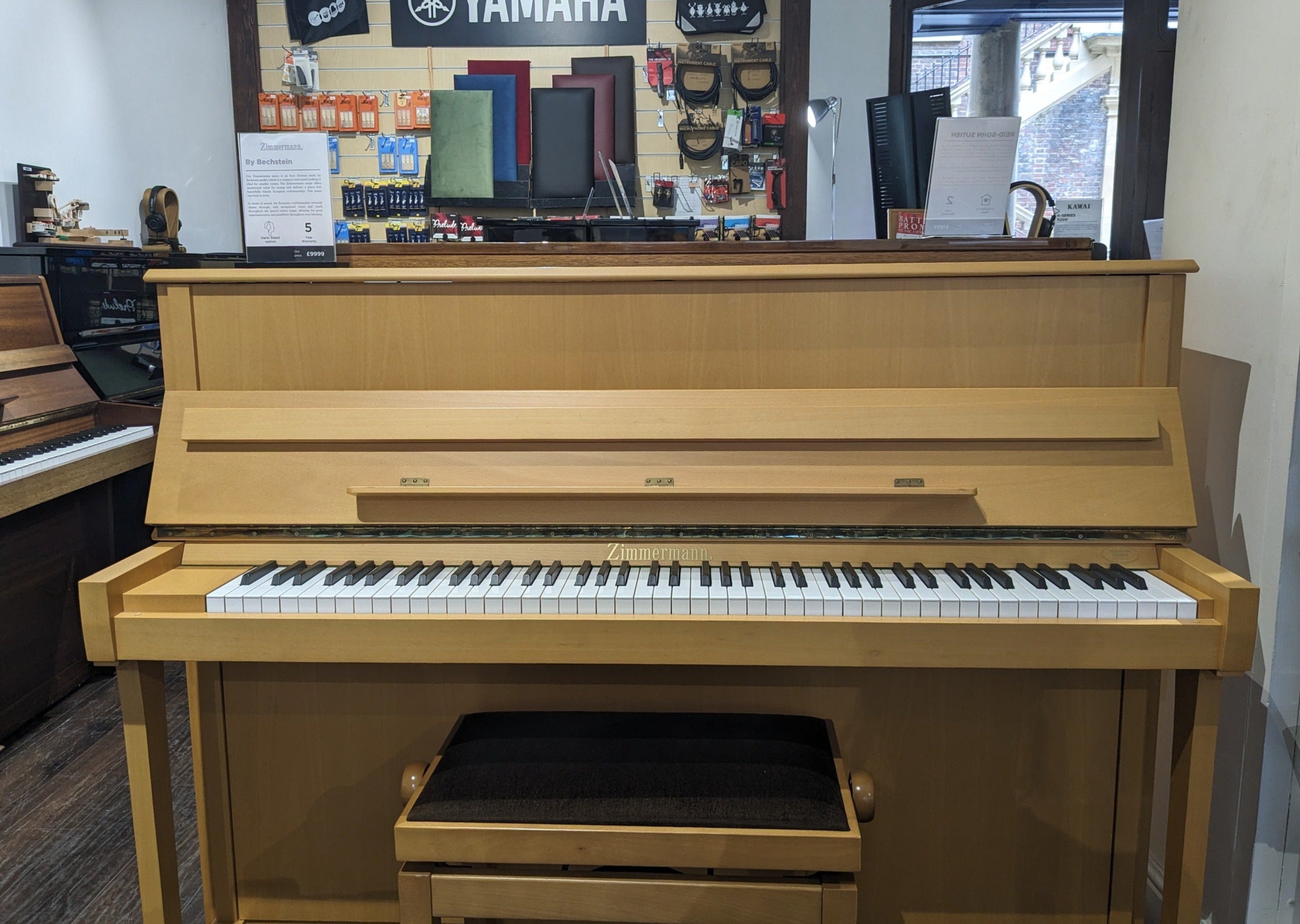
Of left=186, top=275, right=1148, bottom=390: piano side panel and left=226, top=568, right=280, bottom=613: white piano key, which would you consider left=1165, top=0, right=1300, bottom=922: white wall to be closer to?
left=186, top=275, right=1148, bottom=390: piano side panel

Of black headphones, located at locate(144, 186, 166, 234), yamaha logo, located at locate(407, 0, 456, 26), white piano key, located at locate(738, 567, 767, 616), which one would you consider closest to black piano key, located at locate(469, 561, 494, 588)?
white piano key, located at locate(738, 567, 767, 616)

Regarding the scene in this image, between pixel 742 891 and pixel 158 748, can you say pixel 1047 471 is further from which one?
pixel 158 748

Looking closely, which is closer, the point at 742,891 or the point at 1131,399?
the point at 742,891

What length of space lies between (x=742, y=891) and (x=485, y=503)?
2.38ft

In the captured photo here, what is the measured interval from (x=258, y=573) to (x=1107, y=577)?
135cm

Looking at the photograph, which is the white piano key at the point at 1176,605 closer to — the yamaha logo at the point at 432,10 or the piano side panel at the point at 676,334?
the piano side panel at the point at 676,334

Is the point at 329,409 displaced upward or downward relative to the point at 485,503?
upward

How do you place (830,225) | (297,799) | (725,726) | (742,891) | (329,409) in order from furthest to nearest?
(830,225)
(297,799)
(329,409)
(725,726)
(742,891)

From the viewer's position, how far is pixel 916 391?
166cm

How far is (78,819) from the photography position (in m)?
2.42

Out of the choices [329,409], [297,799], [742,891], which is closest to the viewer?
[742,891]

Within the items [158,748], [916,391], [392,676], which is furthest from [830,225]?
[158,748]

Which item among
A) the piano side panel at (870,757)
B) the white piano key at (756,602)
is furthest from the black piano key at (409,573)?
the white piano key at (756,602)

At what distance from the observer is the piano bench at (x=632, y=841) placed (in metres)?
1.33
